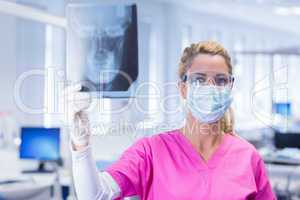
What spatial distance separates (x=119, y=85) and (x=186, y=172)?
1.47ft

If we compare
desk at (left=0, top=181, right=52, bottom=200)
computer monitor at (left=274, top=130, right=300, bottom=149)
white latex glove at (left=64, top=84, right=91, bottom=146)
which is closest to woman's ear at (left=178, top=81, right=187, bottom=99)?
white latex glove at (left=64, top=84, right=91, bottom=146)

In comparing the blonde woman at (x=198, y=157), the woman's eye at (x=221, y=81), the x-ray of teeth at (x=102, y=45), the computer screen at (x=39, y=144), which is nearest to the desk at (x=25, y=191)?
the computer screen at (x=39, y=144)

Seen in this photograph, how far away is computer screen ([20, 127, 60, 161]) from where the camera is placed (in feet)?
12.3

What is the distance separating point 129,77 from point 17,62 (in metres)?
2.69

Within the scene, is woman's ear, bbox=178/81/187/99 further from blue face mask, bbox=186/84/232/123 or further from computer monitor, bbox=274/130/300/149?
computer monitor, bbox=274/130/300/149

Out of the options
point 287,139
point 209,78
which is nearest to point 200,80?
point 209,78

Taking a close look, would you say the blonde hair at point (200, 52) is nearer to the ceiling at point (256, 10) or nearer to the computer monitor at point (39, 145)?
the computer monitor at point (39, 145)

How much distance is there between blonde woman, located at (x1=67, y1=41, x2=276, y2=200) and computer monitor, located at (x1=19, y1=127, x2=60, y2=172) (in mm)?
2338

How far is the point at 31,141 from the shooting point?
12.4 feet

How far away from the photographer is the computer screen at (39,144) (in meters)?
3.73

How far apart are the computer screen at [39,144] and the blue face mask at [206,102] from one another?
2.41 meters

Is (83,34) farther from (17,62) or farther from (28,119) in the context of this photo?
(17,62)

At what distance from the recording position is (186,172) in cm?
147

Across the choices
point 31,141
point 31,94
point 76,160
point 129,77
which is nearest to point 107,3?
point 129,77
